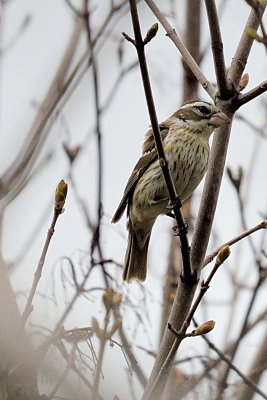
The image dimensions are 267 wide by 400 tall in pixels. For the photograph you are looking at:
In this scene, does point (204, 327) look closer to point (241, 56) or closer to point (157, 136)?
point (157, 136)

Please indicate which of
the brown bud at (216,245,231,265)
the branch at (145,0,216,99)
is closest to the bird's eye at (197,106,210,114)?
the branch at (145,0,216,99)

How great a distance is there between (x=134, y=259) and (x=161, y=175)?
23.0 inches

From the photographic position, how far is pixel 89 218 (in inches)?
161

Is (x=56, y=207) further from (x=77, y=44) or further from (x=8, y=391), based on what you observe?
(x=77, y=44)

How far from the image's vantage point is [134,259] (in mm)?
4598

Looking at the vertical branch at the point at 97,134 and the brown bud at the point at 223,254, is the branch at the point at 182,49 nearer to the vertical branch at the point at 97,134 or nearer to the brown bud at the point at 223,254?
the vertical branch at the point at 97,134

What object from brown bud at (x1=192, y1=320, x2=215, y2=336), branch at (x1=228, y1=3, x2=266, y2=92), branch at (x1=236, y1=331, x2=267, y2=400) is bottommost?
branch at (x1=236, y1=331, x2=267, y2=400)

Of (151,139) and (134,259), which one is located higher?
(151,139)

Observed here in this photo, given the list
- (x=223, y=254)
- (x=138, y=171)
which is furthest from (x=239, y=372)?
(x=138, y=171)

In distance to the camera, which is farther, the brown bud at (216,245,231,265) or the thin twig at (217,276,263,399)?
the thin twig at (217,276,263,399)

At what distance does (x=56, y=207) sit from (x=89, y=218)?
1.67 m

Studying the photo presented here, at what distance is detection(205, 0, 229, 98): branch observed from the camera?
2818 millimetres

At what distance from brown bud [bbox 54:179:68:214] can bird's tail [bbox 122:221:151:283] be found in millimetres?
1825

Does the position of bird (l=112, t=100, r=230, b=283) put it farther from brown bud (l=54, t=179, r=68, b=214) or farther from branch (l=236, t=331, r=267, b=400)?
brown bud (l=54, t=179, r=68, b=214)
